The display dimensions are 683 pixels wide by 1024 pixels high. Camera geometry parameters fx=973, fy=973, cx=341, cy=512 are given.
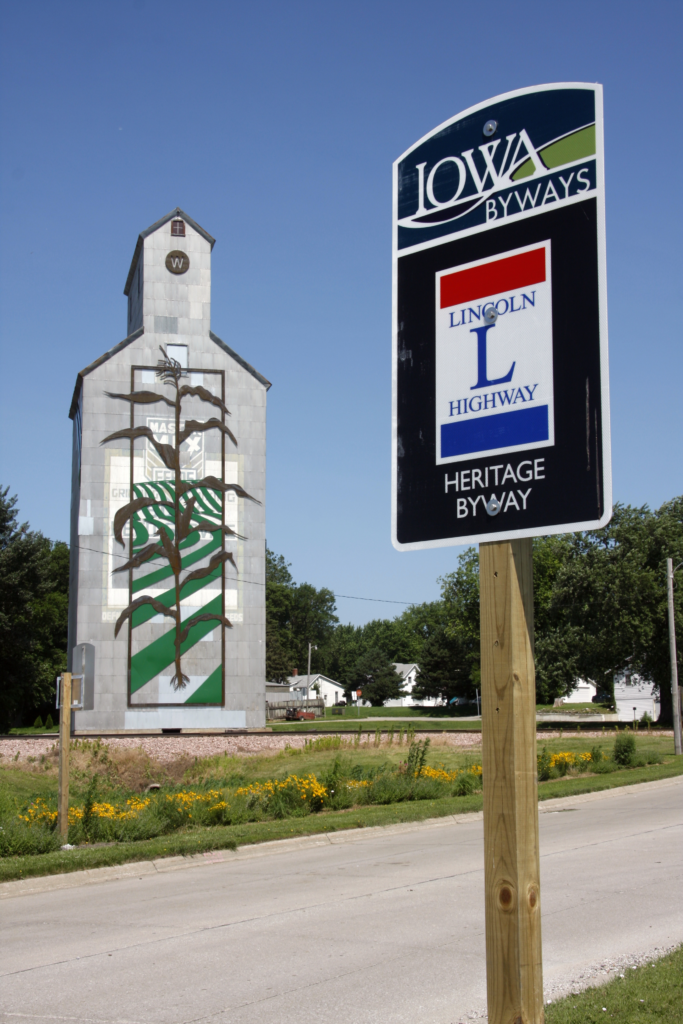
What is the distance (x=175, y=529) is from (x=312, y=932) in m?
33.1

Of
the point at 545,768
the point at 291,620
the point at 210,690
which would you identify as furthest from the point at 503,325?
the point at 291,620

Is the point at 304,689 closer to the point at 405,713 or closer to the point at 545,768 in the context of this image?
the point at 405,713

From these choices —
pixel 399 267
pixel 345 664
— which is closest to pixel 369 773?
pixel 399 267

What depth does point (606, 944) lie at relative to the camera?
26.5ft

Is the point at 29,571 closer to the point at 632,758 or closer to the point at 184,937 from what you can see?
the point at 632,758

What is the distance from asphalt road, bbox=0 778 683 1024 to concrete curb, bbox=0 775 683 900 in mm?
93

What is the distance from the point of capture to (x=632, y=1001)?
5980mm

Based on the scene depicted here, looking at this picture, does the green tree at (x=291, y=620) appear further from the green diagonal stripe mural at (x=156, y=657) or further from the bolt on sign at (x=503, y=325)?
the bolt on sign at (x=503, y=325)

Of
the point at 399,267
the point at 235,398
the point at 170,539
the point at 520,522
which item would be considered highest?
the point at 235,398

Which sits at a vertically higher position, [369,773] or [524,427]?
[524,427]

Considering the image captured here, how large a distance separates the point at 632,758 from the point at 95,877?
19360mm

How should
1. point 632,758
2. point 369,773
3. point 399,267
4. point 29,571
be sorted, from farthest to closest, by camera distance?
1. point 29,571
2. point 632,758
3. point 369,773
4. point 399,267

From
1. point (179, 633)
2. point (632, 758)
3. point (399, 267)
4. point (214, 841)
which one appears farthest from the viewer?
point (179, 633)

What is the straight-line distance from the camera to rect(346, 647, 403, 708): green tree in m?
121
